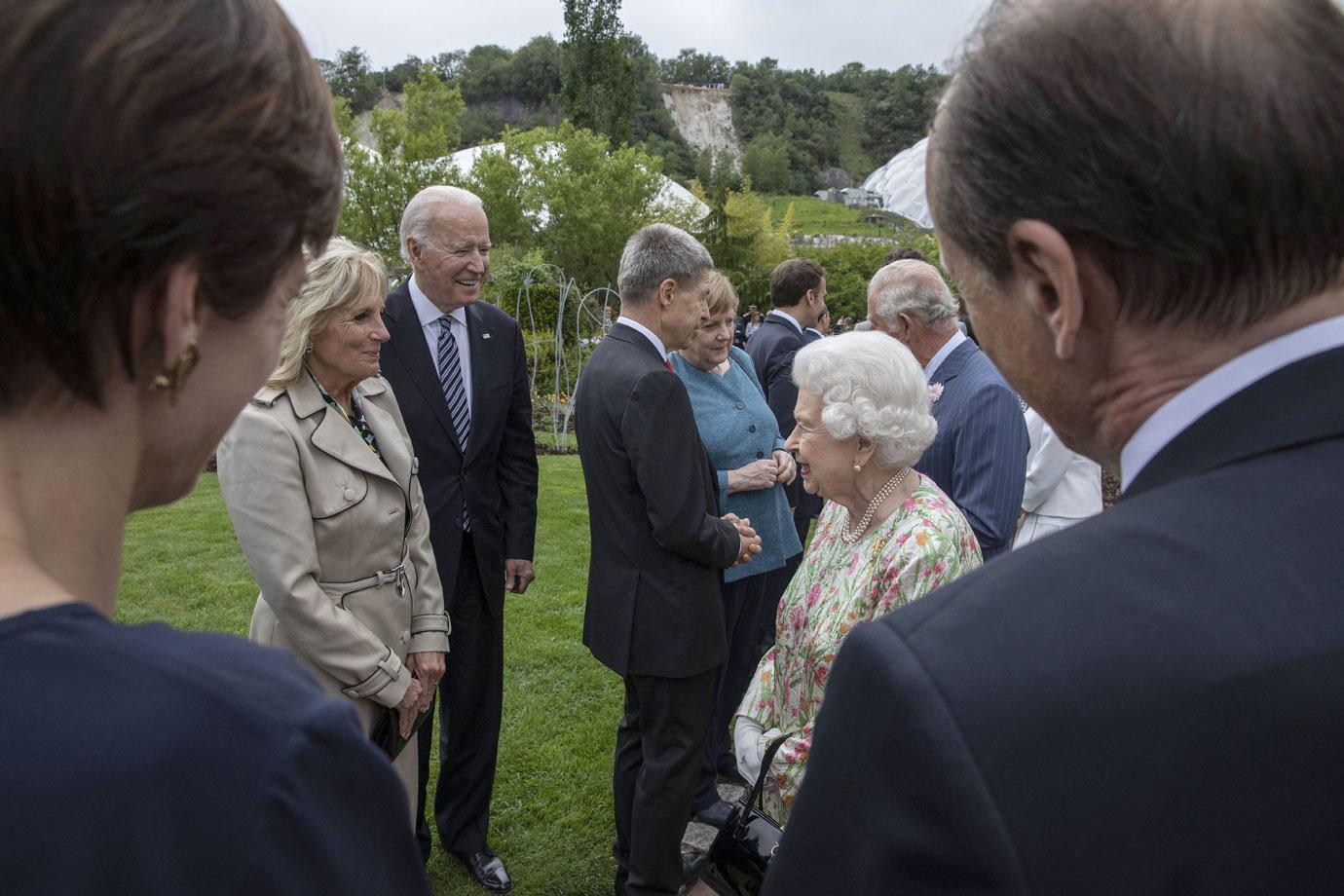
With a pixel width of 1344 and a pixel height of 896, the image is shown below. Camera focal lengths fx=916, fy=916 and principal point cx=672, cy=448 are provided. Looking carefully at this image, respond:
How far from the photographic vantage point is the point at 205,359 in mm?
886

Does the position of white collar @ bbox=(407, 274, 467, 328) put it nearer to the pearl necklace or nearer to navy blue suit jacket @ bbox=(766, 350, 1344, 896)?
the pearl necklace

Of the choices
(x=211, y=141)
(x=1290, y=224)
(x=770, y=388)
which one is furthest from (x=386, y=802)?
(x=770, y=388)

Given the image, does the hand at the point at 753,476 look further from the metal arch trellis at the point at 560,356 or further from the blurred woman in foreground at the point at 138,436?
the metal arch trellis at the point at 560,356

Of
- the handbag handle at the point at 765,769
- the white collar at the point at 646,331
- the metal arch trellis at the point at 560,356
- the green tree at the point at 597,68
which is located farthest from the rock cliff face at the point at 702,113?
the handbag handle at the point at 765,769

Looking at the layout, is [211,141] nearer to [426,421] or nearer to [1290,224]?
[1290,224]

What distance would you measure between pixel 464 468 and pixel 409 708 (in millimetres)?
1117

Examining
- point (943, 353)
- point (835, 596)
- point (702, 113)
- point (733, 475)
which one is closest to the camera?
point (835, 596)

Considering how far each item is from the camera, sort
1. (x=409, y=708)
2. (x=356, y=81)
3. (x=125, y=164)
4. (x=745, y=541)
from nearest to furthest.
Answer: (x=125, y=164) < (x=409, y=708) < (x=745, y=541) < (x=356, y=81)

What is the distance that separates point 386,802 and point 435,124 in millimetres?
42879

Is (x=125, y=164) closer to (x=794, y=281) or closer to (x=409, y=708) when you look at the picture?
(x=409, y=708)

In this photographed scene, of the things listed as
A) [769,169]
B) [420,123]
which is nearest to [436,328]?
[420,123]

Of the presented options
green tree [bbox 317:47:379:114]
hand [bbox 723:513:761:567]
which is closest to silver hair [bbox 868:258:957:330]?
hand [bbox 723:513:761:567]

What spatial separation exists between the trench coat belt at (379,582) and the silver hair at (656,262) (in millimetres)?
1465

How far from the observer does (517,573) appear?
167 inches
